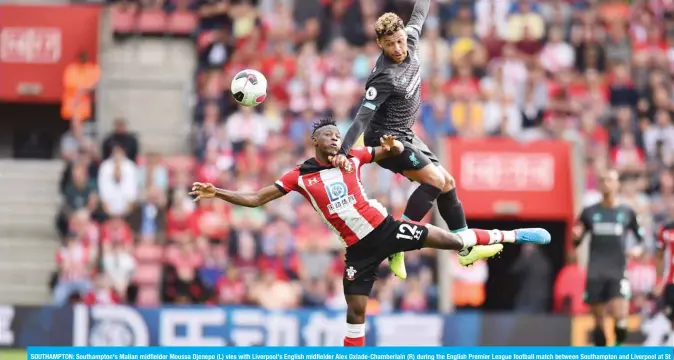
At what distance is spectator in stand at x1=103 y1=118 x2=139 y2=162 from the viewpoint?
→ 66.5 feet

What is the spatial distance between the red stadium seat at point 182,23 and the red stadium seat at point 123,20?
0.58 meters

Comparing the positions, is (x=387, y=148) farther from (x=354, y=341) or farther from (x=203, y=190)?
(x=354, y=341)

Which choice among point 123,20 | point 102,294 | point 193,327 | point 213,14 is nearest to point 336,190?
point 193,327

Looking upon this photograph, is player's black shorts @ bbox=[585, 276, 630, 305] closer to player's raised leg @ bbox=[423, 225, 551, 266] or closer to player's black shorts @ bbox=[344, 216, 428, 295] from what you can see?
player's raised leg @ bbox=[423, 225, 551, 266]

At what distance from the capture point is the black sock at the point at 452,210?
13.3 metres

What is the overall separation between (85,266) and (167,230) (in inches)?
52.0

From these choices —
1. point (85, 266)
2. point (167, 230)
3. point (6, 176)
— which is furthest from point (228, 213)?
point (6, 176)

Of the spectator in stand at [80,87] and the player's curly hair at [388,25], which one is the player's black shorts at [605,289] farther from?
the spectator in stand at [80,87]

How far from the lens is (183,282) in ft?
61.9

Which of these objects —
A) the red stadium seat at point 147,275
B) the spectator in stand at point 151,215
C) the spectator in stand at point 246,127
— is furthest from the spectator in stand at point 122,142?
the red stadium seat at point 147,275

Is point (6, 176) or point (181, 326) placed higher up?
point (6, 176)

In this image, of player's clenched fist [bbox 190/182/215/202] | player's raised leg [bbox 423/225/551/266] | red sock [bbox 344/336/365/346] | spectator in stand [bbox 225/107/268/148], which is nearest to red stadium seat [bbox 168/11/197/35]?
spectator in stand [bbox 225/107/268/148]

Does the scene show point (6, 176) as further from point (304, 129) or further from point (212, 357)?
point (212, 357)

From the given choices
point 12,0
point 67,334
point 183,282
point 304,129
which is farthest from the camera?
point 12,0
